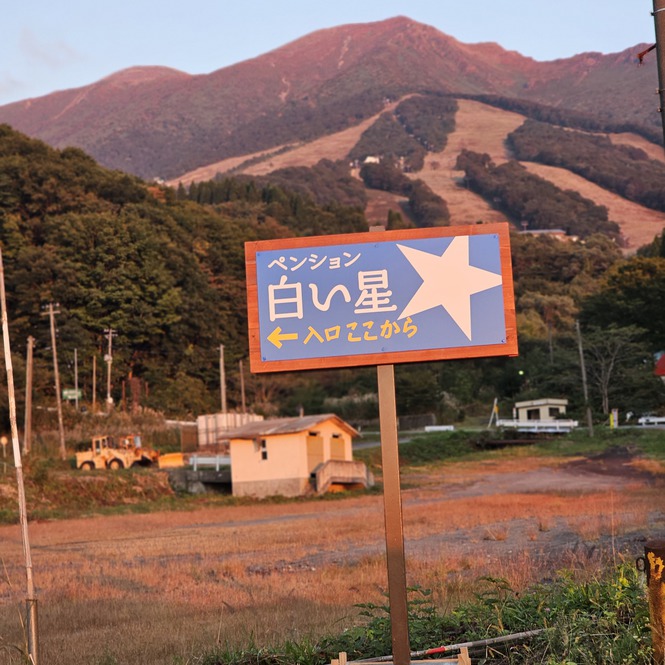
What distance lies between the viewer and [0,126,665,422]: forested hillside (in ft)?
257

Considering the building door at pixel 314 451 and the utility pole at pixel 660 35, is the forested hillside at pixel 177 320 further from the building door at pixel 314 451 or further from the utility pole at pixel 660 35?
the utility pole at pixel 660 35

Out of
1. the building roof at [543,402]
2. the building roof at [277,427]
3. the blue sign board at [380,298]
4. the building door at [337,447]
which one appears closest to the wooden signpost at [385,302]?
the blue sign board at [380,298]

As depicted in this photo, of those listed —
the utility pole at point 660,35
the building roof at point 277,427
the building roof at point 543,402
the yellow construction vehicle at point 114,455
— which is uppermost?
the utility pole at point 660,35

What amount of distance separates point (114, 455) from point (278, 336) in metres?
44.9

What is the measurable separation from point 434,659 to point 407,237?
3418 millimetres

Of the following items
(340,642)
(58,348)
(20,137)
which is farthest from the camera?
(20,137)

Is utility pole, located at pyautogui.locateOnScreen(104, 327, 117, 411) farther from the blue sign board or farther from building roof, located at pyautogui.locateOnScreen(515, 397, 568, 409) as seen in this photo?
the blue sign board

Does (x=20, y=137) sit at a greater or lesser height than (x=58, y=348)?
greater

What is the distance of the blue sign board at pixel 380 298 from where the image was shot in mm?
8641

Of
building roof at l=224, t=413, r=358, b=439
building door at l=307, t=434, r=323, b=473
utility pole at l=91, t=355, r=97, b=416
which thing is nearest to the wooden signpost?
building roof at l=224, t=413, r=358, b=439

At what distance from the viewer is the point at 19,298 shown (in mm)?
86000

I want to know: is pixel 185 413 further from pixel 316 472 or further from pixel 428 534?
pixel 428 534

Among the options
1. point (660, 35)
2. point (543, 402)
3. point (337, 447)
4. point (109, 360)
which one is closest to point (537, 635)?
point (660, 35)

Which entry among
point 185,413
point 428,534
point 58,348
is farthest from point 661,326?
point 428,534
